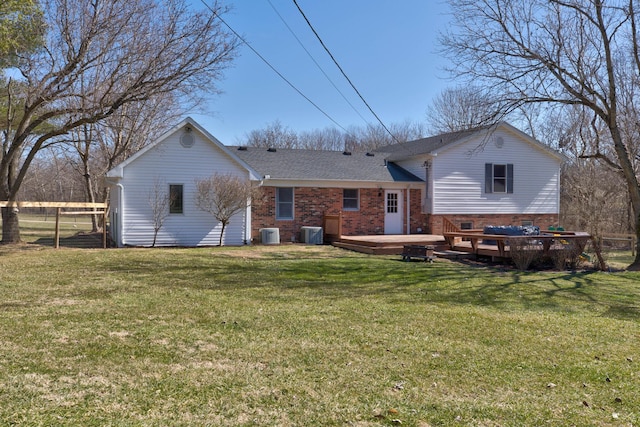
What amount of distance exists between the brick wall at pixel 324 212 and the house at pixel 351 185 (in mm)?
41

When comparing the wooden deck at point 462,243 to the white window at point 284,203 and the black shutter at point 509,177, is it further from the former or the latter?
the black shutter at point 509,177

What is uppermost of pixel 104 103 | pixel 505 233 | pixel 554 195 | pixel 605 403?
pixel 104 103

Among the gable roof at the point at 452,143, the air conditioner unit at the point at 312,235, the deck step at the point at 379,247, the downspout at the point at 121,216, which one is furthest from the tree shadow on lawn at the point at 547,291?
the downspout at the point at 121,216

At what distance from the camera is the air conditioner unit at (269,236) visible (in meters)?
18.2

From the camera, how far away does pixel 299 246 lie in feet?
58.1

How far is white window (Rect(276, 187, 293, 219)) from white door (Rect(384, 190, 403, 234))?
4392mm

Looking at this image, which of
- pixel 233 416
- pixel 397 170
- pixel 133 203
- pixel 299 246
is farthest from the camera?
pixel 397 170

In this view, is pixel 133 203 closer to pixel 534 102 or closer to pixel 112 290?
pixel 112 290

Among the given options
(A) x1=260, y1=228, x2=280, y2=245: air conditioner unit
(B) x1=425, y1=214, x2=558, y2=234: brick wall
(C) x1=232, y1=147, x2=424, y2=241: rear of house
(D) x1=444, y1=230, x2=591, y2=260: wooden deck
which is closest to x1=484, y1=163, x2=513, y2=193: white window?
(B) x1=425, y1=214, x2=558, y2=234: brick wall

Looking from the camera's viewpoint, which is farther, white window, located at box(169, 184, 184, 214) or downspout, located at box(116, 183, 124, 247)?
white window, located at box(169, 184, 184, 214)

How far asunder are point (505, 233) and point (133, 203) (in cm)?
1236

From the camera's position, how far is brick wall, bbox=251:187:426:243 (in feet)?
63.0

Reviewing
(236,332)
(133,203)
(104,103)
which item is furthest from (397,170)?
(236,332)

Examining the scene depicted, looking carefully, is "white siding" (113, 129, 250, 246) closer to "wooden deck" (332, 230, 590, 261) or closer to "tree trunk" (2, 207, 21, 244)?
"tree trunk" (2, 207, 21, 244)
